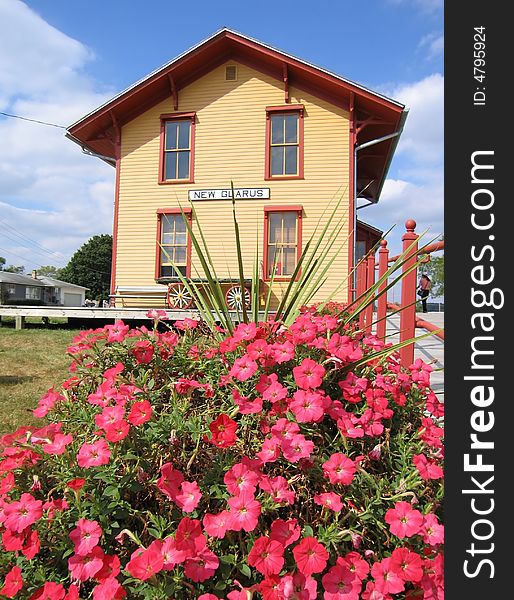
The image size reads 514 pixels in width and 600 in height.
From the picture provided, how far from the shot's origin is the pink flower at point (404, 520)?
89 cm

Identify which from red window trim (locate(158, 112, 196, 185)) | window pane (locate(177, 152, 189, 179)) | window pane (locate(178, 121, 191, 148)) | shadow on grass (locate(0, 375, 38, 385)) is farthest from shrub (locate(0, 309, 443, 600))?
window pane (locate(178, 121, 191, 148))

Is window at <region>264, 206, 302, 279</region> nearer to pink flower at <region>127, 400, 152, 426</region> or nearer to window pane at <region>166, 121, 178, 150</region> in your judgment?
window pane at <region>166, 121, 178, 150</region>

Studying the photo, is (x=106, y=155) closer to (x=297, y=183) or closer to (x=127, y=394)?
(x=297, y=183)

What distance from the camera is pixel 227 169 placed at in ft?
37.8

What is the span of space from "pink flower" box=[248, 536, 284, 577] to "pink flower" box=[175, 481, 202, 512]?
143mm

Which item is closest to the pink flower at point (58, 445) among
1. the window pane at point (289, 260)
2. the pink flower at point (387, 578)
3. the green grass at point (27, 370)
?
the pink flower at point (387, 578)

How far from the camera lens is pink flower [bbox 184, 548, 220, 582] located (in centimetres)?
82

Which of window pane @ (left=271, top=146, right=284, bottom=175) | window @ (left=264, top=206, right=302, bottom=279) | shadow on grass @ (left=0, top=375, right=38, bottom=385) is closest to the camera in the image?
shadow on grass @ (left=0, top=375, right=38, bottom=385)

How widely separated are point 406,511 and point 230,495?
364 mm

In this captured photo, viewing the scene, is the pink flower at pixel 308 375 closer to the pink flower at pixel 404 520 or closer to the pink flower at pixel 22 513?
the pink flower at pixel 404 520

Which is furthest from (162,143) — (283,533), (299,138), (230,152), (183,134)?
(283,533)

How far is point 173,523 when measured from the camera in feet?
3.15

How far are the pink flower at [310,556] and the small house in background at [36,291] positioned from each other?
40.9 meters

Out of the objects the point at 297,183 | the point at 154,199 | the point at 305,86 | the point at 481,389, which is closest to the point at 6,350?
the point at 154,199
